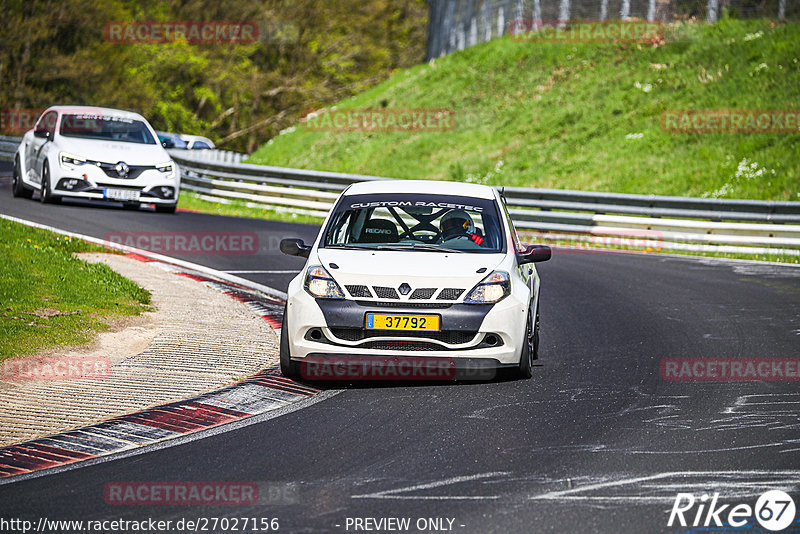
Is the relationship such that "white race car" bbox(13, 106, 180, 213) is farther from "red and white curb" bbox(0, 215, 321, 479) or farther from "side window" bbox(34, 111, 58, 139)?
"red and white curb" bbox(0, 215, 321, 479)

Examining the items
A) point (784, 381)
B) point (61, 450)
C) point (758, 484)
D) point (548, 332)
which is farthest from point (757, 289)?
point (61, 450)

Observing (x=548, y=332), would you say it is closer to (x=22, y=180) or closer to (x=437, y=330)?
(x=437, y=330)

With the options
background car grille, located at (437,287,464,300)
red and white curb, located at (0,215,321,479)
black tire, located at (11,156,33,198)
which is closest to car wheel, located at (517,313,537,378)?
background car grille, located at (437,287,464,300)

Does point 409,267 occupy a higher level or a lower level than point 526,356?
higher

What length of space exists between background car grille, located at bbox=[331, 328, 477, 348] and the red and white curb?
0.48 m

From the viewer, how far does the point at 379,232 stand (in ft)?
30.7

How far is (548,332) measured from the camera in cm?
1129

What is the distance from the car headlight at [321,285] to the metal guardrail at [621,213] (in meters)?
13.4

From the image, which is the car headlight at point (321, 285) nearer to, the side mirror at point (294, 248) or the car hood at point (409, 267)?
the car hood at point (409, 267)

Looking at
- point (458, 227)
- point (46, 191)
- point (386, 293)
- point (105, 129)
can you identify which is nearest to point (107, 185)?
point (46, 191)

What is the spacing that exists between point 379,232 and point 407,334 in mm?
1365

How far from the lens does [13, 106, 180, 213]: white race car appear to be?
19781 millimetres

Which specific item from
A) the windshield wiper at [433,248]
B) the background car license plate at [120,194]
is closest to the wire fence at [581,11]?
the background car license plate at [120,194]

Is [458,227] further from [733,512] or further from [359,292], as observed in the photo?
[733,512]
